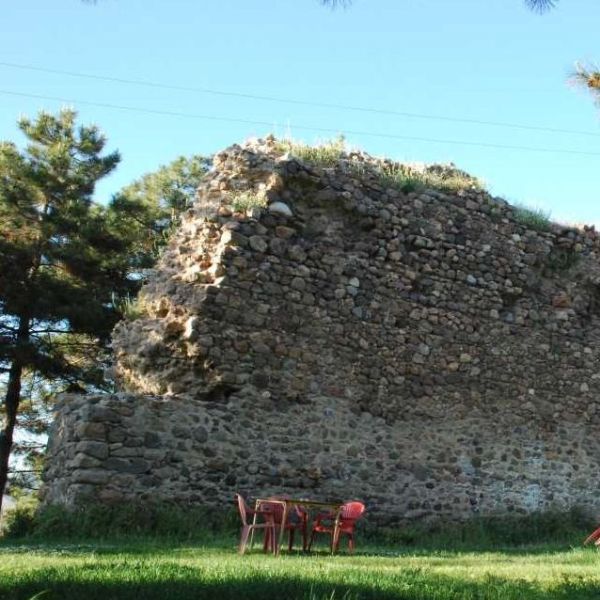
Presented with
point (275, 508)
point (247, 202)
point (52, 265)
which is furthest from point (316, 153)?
point (52, 265)

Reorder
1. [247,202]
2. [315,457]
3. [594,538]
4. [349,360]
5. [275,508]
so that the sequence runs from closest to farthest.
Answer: [275,508] → [315,457] → [594,538] → [247,202] → [349,360]

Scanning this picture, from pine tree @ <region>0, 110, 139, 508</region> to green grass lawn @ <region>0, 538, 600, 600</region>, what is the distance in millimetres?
10928

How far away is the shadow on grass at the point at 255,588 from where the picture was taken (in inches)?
196

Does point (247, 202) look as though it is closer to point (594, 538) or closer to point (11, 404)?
point (594, 538)

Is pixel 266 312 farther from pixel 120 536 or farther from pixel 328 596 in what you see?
pixel 328 596

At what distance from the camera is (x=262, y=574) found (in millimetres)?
5719

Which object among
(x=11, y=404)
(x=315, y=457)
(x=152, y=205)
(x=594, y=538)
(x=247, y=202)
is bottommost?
(x=594, y=538)

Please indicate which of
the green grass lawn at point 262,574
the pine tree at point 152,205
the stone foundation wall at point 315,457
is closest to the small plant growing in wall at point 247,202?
the stone foundation wall at point 315,457

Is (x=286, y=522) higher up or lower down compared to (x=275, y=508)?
lower down

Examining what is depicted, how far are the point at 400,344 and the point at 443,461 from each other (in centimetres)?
177

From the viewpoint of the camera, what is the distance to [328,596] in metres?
5.05

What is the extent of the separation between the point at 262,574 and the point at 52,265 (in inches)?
620

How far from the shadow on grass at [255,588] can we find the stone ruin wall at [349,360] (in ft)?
12.4

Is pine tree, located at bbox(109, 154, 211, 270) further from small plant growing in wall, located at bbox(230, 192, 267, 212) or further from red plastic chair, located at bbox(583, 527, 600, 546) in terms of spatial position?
red plastic chair, located at bbox(583, 527, 600, 546)
